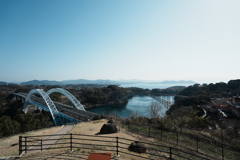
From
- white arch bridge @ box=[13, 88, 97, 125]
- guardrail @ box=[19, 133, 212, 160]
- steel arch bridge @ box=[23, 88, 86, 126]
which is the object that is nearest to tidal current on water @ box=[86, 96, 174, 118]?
steel arch bridge @ box=[23, 88, 86, 126]

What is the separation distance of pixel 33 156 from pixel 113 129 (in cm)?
628

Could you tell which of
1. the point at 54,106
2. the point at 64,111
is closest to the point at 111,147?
the point at 64,111

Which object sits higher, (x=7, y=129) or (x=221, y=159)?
(x=221, y=159)

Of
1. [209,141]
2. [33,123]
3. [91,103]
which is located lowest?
[91,103]

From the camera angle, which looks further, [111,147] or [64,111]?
[64,111]

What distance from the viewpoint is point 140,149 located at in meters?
7.37

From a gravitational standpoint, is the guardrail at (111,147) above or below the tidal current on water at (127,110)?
above

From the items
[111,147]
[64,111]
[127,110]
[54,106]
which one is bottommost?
[127,110]

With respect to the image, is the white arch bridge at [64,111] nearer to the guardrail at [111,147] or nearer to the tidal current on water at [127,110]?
the tidal current on water at [127,110]

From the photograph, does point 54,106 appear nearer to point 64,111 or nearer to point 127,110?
point 64,111

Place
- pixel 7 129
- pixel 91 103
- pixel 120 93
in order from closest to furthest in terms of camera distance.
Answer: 1. pixel 7 129
2. pixel 91 103
3. pixel 120 93

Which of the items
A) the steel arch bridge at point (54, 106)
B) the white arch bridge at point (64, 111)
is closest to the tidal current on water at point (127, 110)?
the steel arch bridge at point (54, 106)

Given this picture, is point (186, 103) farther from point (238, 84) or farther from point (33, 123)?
point (33, 123)

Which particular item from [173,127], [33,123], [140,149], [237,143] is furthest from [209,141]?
[33,123]
